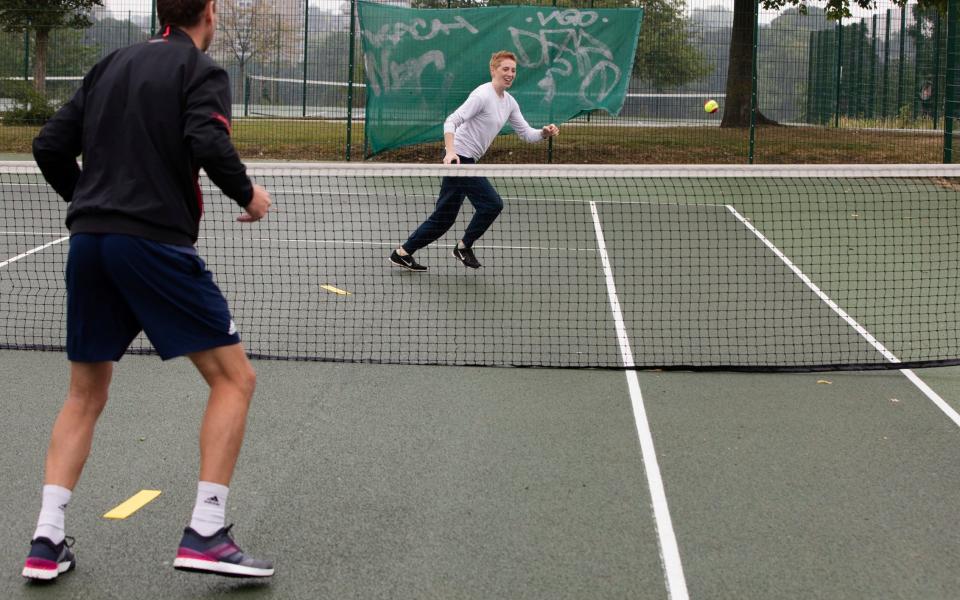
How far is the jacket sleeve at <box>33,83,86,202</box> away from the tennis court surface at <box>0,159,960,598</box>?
1348mm

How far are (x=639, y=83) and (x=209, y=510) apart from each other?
16.3 meters

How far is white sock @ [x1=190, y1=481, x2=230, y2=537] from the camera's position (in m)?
3.78

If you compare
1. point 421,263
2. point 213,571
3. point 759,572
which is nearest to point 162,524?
point 213,571

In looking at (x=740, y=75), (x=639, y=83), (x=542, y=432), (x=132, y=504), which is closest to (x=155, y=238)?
(x=132, y=504)

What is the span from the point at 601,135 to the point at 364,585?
16.0m

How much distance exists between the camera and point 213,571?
148 inches

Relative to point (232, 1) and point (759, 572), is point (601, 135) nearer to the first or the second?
point (232, 1)

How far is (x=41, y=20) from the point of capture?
68.5ft

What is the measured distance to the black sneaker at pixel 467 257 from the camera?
10.3 m

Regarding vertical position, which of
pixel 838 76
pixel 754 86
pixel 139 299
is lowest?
pixel 139 299

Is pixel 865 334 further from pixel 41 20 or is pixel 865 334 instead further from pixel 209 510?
pixel 41 20

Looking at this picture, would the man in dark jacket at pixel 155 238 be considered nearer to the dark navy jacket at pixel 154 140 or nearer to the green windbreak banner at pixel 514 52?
the dark navy jacket at pixel 154 140

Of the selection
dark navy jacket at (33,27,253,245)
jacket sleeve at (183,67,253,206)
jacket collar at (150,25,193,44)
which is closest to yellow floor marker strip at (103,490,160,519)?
dark navy jacket at (33,27,253,245)

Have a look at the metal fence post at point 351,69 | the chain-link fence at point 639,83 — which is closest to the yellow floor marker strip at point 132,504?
the chain-link fence at point 639,83
